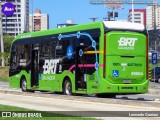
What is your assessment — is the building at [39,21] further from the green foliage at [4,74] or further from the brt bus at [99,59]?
the brt bus at [99,59]

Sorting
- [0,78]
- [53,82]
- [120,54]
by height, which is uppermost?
[120,54]

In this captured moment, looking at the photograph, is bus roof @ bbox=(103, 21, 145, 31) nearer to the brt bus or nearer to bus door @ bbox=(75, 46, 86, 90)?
the brt bus

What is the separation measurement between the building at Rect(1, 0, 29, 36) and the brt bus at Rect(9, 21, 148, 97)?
77850mm

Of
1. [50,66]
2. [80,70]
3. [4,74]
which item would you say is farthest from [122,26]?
[4,74]

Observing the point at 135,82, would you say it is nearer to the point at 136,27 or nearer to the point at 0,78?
the point at 136,27

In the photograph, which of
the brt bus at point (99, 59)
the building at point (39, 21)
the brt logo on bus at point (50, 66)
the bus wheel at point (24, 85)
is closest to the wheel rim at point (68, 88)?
the brt bus at point (99, 59)

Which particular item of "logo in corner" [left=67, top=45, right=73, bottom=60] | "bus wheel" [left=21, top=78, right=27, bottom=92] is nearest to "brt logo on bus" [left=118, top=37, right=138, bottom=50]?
"logo in corner" [left=67, top=45, right=73, bottom=60]

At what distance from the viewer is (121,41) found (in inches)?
814

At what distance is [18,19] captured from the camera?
12262 centimetres

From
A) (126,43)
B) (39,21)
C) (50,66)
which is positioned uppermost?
(126,43)

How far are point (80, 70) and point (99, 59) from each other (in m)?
1.70

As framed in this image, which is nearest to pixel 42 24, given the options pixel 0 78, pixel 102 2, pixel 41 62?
pixel 102 2

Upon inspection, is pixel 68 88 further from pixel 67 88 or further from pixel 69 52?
pixel 69 52

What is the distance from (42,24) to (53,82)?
132201 mm
